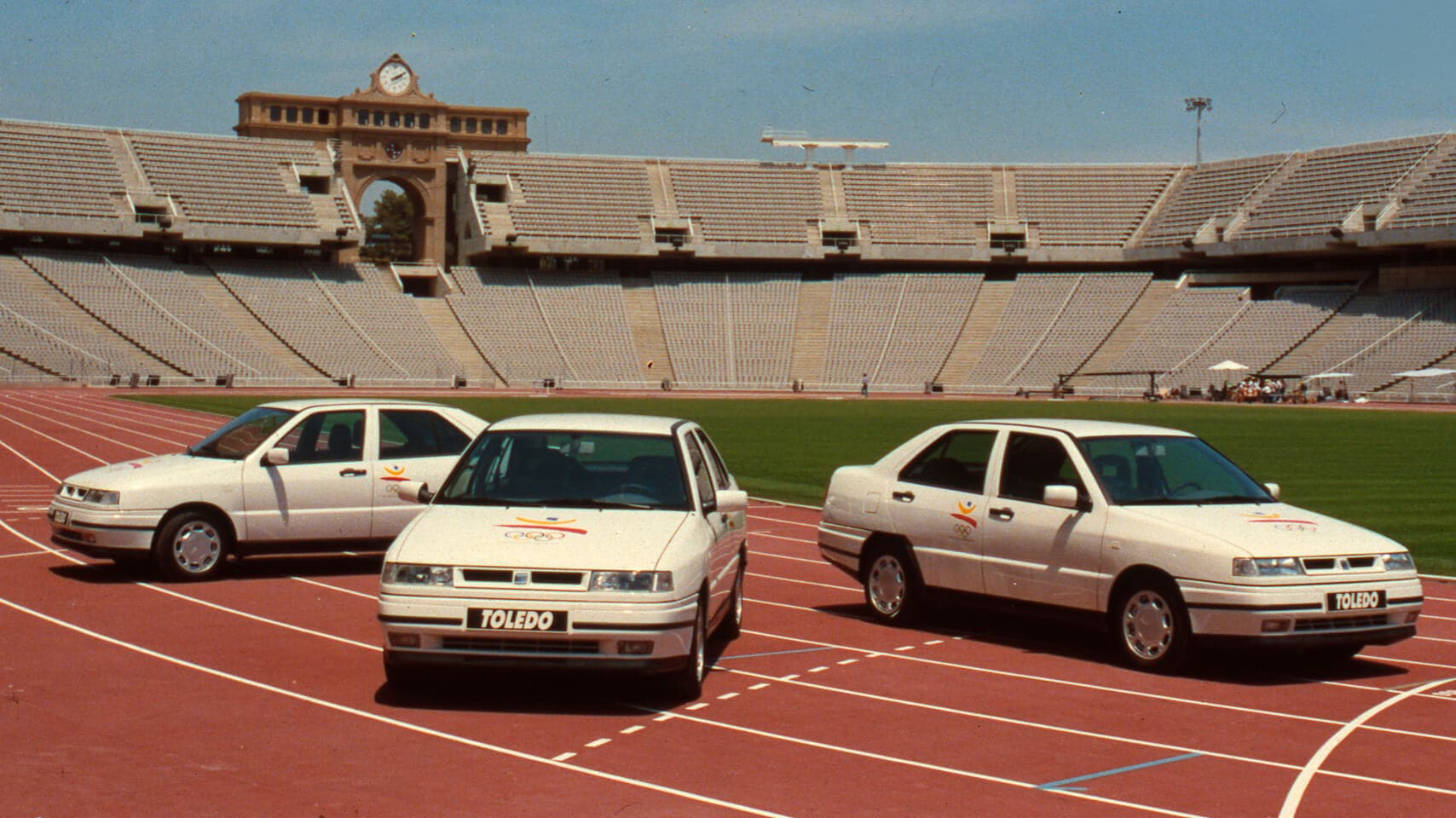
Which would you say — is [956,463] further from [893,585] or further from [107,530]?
[107,530]

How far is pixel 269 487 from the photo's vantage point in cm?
1296

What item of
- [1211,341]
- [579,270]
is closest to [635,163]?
[579,270]

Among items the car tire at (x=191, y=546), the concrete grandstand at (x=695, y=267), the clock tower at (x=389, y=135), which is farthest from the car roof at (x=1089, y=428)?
the clock tower at (x=389, y=135)

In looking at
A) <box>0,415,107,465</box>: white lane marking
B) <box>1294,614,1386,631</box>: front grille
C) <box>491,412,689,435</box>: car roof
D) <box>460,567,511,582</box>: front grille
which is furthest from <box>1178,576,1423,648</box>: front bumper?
<box>0,415,107,465</box>: white lane marking

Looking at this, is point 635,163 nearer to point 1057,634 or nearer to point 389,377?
point 389,377

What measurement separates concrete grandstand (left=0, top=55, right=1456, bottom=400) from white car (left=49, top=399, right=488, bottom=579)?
48.3 m

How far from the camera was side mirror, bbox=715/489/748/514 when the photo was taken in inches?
377

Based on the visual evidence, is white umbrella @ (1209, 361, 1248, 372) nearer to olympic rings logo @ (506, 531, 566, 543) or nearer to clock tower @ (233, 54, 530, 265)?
clock tower @ (233, 54, 530, 265)

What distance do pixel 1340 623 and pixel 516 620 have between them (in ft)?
16.3

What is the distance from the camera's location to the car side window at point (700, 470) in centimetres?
961

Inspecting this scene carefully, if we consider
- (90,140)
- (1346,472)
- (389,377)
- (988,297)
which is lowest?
(1346,472)

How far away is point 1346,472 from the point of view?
82.2 feet

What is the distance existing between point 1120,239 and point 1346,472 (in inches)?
2340

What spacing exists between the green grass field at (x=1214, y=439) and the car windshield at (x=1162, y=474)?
480 cm
